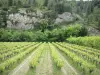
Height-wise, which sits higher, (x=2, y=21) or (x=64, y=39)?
(x=2, y=21)

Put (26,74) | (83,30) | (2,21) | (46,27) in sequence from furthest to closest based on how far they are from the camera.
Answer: (46,27) → (2,21) → (83,30) → (26,74)

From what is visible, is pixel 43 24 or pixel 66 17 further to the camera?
pixel 66 17

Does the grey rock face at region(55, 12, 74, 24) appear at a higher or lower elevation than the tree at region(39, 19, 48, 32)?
higher

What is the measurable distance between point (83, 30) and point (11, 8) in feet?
178

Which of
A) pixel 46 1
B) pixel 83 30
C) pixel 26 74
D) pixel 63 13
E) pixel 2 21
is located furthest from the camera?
pixel 46 1

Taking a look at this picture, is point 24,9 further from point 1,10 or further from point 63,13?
point 63,13

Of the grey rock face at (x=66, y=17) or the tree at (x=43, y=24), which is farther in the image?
the grey rock face at (x=66, y=17)

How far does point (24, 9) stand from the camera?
401 ft

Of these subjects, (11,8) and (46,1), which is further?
(46,1)

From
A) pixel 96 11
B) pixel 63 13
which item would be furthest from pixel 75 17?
pixel 96 11

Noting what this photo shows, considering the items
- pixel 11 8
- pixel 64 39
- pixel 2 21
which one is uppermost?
pixel 11 8

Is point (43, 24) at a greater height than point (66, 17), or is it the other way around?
point (66, 17)

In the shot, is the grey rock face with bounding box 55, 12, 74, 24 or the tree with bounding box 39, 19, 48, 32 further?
the grey rock face with bounding box 55, 12, 74, 24

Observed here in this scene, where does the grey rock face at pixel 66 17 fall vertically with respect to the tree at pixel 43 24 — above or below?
above
